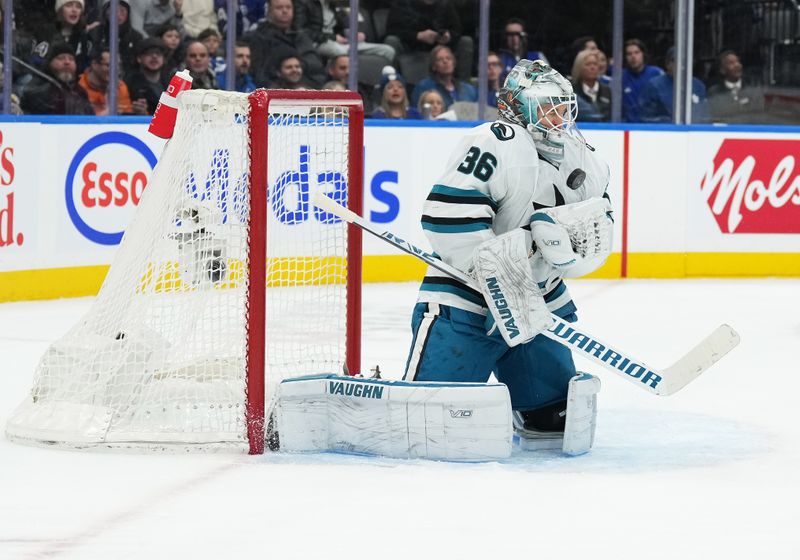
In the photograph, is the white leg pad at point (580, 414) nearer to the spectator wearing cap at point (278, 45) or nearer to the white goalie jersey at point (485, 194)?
the white goalie jersey at point (485, 194)

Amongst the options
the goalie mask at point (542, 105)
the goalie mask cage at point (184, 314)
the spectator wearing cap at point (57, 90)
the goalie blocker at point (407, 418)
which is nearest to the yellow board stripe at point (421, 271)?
the spectator wearing cap at point (57, 90)

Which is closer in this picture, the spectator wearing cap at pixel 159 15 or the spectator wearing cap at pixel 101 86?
the spectator wearing cap at pixel 101 86

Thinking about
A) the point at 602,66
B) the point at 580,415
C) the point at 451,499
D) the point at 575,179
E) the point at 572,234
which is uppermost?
the point at 602,66

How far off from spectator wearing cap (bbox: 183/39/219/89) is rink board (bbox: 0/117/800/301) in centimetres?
67

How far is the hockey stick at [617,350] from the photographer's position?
3.33m

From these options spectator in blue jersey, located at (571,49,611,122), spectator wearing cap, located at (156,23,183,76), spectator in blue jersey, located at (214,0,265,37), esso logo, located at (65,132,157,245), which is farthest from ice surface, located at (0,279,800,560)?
spectator in blue jersey, located at (571,49,611,122)

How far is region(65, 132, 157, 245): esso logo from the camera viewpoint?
6.18m

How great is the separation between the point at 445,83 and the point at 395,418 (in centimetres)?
442

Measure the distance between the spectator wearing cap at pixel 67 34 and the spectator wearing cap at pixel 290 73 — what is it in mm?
964

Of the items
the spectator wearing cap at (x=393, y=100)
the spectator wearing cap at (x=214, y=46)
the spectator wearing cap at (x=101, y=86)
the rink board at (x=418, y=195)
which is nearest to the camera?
the rink board at (x=418, y=195)

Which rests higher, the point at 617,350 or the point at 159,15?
the point at 159,15

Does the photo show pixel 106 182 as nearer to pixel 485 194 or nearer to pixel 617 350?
pixel 485 194

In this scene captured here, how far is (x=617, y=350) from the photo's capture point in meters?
3.34

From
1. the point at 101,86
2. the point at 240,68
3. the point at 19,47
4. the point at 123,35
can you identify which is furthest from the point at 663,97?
the point at 19,47
